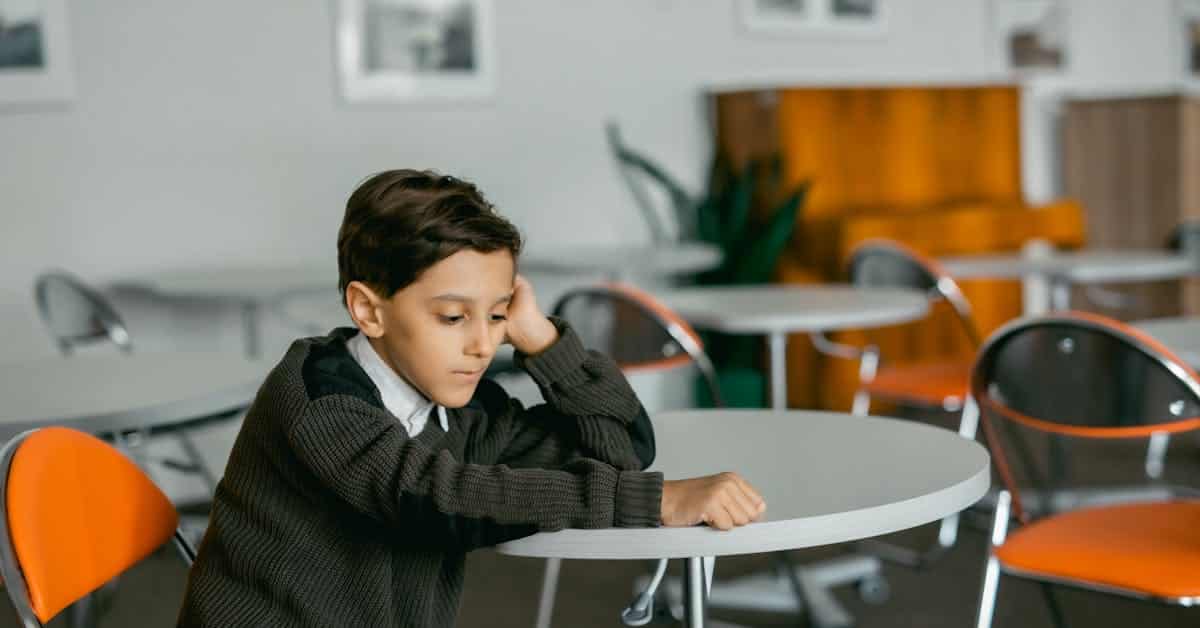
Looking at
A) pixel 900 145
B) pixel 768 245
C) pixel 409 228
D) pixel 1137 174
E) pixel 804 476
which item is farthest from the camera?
pixel 1137 174

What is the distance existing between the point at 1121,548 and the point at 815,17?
4486 millimetres

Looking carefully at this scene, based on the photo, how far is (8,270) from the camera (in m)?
4.28

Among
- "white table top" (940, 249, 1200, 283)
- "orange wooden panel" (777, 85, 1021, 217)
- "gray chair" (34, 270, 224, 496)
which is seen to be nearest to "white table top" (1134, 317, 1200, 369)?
"white table top" (940, 249, 1200, 283)

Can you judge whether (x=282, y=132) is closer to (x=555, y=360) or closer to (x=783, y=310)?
(x=783, y=310)

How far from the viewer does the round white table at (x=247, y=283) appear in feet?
13.0

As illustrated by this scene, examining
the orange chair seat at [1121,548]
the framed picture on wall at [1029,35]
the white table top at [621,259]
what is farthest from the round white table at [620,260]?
the framed picture on wall at [1029,35]

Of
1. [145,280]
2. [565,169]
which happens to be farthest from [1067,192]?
[145,280]

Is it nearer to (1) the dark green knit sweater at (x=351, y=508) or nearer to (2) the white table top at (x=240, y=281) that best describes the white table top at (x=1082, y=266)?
(2) the white table top at (x=240, y=281)

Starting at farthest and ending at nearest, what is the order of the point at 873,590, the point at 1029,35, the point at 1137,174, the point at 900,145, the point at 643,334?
the point at 1029,35, the point at 1137,174, the point at 900,145, the point at 873,590, the point at 643,334

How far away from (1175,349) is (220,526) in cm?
179

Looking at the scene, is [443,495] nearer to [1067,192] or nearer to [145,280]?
[145,280]

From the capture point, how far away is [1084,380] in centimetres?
214

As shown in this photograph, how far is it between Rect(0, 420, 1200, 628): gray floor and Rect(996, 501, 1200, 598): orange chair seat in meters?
0.95

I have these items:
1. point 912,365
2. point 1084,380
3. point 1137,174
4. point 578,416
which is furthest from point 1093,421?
point 1137,174
